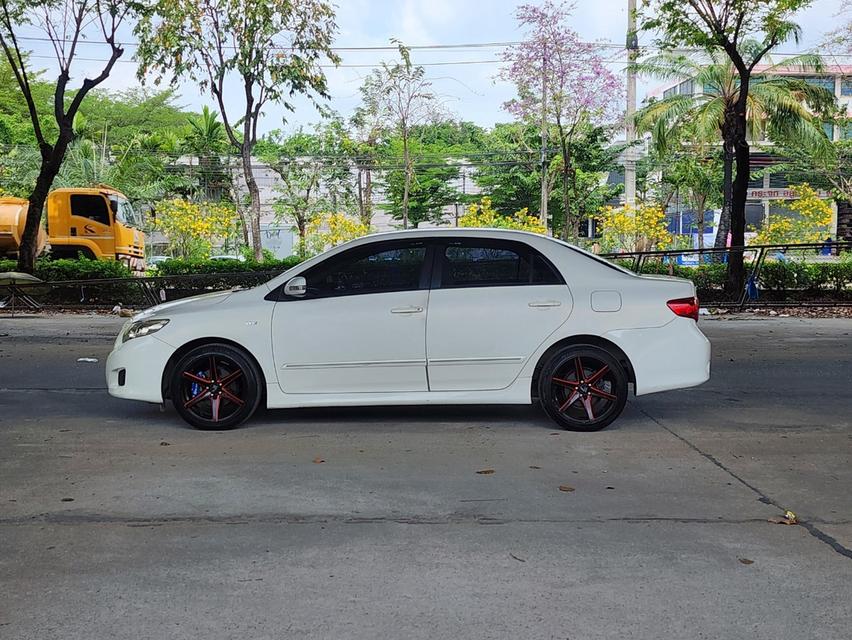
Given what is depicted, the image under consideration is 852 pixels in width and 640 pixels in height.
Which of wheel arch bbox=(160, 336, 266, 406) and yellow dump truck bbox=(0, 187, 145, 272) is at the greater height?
yellow dump truck bbox=(0, 187, 145, 272)

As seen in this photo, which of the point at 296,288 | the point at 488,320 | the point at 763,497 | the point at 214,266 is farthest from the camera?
the point at 214,266

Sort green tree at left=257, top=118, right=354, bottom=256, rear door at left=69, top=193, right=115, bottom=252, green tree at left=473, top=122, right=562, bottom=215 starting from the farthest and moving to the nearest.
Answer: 1. green tree at left=473, top=122, right=562, bottom=215
2. green tree at left=257, top=118, right=354, bottom=256
3. rear door at left=69, top=193, right=115, bottom=252

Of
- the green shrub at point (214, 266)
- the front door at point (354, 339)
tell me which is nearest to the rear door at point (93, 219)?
the green shrub at point (214, 266)

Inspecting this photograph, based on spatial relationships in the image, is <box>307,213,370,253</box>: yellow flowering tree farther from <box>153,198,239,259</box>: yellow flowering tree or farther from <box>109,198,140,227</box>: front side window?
<box>109,198,140,227</box>: front side window

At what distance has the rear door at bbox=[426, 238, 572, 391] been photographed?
7.24 m

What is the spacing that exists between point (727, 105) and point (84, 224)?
1928 cm

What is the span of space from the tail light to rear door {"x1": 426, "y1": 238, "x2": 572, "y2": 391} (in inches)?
31.9

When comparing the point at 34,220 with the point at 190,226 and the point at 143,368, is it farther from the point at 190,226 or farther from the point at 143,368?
the point at 143,368

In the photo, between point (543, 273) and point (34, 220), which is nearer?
point (543, 273)

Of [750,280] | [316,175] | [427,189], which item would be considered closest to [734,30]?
[750,280]

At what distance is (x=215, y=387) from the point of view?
7387mm

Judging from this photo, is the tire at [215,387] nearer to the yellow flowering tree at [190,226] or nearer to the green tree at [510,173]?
the yellow flowering tree at [190,226]

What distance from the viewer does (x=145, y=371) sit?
24.2 feet

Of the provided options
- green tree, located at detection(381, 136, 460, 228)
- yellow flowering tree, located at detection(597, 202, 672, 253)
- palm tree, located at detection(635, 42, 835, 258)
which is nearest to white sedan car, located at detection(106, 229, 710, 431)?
yellow flowering tree, located at detection(597, 202, 672, 253)
